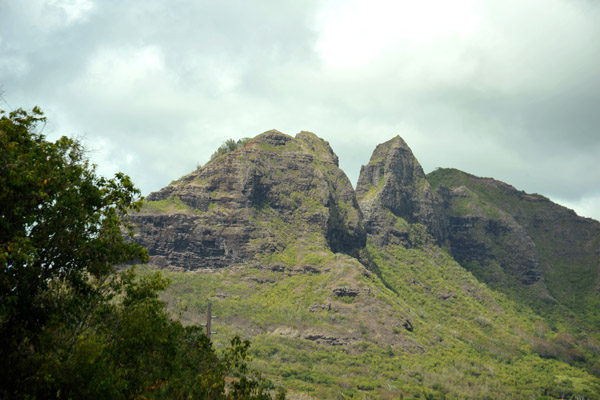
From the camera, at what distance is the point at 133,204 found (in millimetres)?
23812

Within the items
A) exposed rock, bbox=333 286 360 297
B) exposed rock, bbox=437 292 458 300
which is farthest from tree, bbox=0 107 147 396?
exposed rock, bbox=437 292 458 300

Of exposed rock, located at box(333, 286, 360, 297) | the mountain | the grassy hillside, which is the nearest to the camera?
the grassy hillside

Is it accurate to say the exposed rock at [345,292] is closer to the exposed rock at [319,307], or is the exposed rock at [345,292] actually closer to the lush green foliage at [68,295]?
the exposed rock at [319,307]

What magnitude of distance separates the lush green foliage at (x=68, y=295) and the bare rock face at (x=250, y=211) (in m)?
126

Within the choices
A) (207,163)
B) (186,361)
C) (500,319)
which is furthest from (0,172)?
(500,319)

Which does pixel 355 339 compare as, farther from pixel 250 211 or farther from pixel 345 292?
pixel 250 211

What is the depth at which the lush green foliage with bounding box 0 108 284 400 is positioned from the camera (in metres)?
17.2

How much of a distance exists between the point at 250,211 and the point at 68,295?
140429mm

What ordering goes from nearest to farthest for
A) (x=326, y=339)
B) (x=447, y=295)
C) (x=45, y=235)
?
1. (x=45, y=235)
2. (x=326, y=339)
3. (x=447, y=295)

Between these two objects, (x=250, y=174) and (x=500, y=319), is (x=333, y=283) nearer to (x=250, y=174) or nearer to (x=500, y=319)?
(x=250, y=174)

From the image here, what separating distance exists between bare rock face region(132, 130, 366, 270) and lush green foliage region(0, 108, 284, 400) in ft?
412

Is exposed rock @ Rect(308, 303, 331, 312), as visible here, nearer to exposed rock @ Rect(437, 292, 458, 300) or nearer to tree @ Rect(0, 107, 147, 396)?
exposed rock @ Rect(437, 292, 458, 300)

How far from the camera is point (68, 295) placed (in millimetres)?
22078

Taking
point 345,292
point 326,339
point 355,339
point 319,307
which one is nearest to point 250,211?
point 345,292
